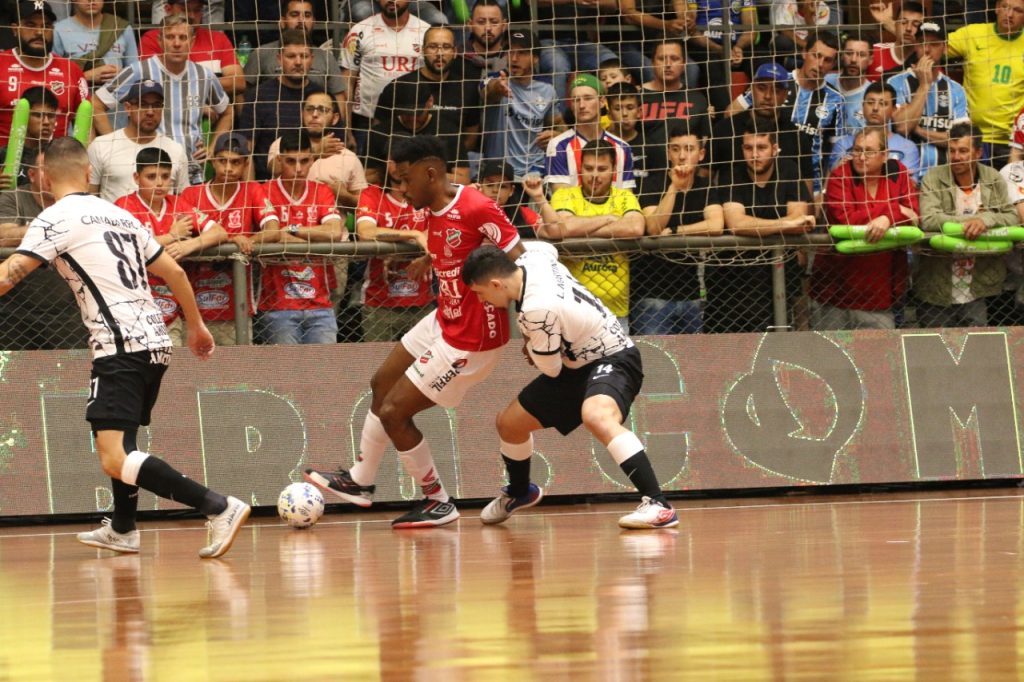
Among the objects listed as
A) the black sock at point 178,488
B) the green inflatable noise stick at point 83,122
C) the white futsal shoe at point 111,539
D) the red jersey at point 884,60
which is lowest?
the white futsal shoe at point 111,539

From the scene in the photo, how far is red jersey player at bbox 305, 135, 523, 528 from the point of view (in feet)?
28.0

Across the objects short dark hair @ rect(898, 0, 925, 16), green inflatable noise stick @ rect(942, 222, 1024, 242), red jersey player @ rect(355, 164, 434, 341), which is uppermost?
short dark hair @ rect(898, 0, 925, 16)

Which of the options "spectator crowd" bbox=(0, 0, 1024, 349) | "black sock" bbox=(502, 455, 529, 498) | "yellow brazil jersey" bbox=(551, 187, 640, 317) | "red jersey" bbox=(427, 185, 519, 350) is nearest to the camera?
"red jersey" bbox=(427, 185, 519, 350)

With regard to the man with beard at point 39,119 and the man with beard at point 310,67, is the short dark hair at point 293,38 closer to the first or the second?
the man with beard at point 310,67

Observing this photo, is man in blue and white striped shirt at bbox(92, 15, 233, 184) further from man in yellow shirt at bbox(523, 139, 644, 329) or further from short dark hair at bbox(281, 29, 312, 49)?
man in yellow shirt at bbox(523, 139, 644, 329)

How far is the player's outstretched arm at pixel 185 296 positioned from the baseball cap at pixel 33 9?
513 cm

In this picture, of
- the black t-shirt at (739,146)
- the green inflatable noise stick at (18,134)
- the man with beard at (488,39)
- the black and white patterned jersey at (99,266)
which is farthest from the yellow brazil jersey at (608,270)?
the black and white patterned jersey at (99,266)

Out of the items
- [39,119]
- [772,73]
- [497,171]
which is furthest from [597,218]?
[39,119]

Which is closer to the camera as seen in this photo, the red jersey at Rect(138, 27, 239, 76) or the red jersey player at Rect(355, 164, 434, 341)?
the red jersey player at Rect(355, 164, 434, 341)

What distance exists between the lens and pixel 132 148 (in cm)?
1103

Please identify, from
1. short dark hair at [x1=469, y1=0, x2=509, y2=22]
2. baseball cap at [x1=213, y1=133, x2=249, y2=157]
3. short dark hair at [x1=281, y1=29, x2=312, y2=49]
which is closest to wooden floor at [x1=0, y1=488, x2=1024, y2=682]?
baseball cap at [x1=213, y1=133, x2=249, y2=157]

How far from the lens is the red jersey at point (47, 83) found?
11.3 metres

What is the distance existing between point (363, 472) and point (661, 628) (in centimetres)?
503

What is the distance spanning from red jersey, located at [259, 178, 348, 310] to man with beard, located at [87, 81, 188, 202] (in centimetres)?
80
